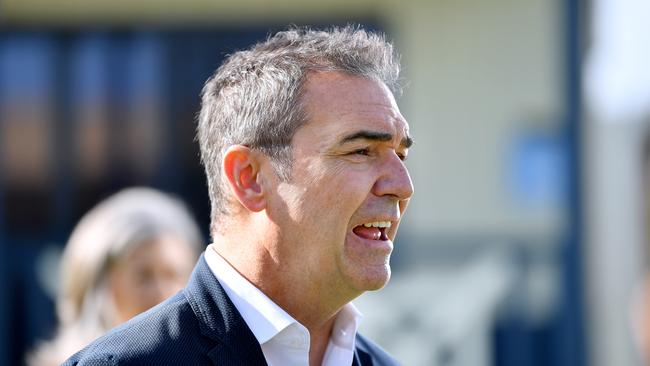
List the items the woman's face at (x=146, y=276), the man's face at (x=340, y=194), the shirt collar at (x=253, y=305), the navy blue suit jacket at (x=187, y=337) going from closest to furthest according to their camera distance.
Answer: the navy blue suit jacket at (x=187, y=337), the shirt collar at (x=253, y=305), the man's face at (x=340, y=194), the woman's face at (x=146, y=276)

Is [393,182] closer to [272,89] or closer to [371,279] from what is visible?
[371,279]

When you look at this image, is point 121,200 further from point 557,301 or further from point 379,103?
point 557,301

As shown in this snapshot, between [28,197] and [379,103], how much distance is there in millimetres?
5847

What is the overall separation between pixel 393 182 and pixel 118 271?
1755 millimetres

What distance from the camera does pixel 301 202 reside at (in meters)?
2.75

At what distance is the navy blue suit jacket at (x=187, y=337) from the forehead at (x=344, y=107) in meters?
0.42

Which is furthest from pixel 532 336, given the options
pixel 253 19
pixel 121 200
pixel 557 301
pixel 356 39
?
pixel 356 39

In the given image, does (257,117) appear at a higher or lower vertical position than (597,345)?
higher

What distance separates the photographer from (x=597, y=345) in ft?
25.8

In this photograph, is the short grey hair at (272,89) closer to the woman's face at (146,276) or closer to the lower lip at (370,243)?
the lower lip at (370,243)

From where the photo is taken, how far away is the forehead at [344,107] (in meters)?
2.76

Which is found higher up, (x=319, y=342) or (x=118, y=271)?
(x=319, y=342)

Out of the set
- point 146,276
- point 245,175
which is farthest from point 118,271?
point 245,175

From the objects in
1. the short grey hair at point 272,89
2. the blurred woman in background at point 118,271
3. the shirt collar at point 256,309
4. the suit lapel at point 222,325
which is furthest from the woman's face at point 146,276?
the suit lapel at point 222,325
